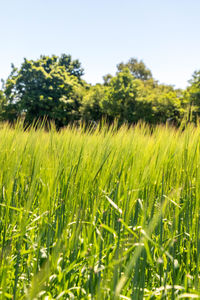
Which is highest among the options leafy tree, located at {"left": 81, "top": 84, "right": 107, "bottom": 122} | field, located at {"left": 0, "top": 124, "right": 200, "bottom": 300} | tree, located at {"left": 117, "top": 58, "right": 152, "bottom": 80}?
tree, located at {"left": 117, "top": 58, "right": 152, "bottom": 80}

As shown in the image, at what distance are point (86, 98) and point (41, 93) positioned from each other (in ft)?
10.0

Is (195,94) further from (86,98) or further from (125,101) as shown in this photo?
Answer: (86,98)

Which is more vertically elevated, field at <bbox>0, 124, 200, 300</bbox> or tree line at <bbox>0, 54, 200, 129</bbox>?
tree line at <bbox>0, 54, 200, 129</bbox>

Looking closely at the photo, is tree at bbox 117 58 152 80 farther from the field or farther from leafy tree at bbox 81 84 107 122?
the field

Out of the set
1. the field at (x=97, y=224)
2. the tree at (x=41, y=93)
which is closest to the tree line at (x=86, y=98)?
the tree at (x=41, y=93)

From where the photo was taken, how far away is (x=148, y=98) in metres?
12.8

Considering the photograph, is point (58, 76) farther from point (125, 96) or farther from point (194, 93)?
point (194, 93)

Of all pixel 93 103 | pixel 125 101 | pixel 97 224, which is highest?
pixel 125 101

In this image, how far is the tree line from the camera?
12.7 m

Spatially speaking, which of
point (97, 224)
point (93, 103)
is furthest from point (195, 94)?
point (97, 224)

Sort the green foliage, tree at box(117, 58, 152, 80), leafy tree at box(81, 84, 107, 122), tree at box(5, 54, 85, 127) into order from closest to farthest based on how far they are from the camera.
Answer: the green foliage → leafy tree at box(81, 84, 107, 122) → tree at box(5, 54, 85, 127) → tree at box(117, 58, 152, 80)

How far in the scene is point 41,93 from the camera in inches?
639

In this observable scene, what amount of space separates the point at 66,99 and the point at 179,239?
16190mm

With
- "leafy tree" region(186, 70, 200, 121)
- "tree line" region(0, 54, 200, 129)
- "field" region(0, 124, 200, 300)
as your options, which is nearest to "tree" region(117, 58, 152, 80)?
"tree line" region(0, 54, 200, 129)
